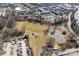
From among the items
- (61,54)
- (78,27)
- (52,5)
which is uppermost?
(52,5)

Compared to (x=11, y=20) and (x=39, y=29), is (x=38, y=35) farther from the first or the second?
(x=11, y=20)

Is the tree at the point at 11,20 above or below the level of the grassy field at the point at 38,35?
above

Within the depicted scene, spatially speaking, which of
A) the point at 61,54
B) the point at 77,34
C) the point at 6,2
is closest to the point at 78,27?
the point at 77,34

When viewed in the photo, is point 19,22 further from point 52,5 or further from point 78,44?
point 78,44

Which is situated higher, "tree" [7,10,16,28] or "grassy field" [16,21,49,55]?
"tree" [7,10,16,28]

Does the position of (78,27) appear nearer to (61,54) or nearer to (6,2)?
(61,54)

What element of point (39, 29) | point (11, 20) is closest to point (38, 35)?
point (39, 29)

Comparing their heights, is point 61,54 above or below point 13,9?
below
